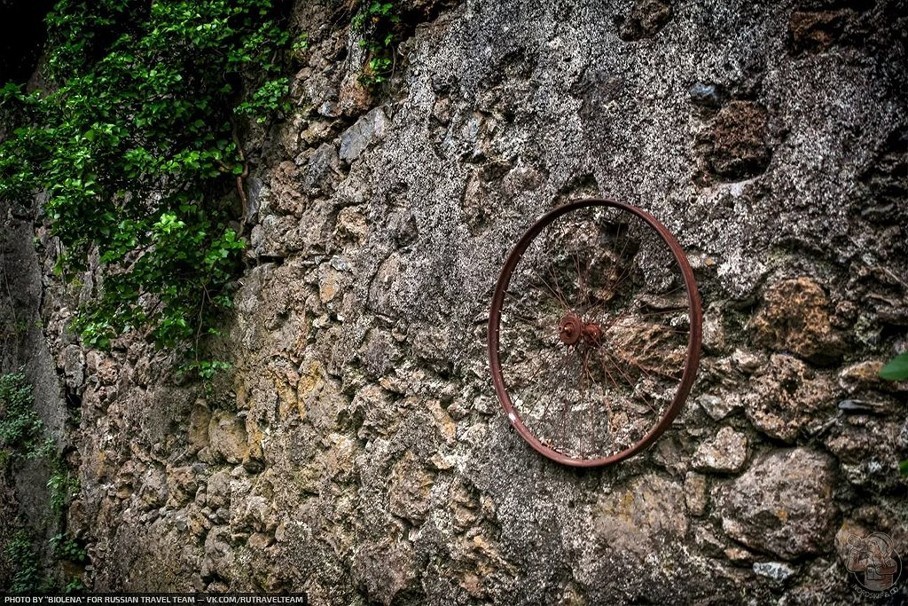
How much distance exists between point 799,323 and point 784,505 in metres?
0.48

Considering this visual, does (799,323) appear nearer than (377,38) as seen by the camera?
Yes

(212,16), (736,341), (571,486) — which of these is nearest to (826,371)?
(736,341)

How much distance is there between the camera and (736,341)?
78.9 inches

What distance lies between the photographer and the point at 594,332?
7.51ft

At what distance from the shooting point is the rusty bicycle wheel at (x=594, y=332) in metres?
2.14

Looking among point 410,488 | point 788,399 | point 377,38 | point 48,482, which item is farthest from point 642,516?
point 48,482

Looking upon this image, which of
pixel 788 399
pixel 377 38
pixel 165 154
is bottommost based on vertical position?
pixel 788 399

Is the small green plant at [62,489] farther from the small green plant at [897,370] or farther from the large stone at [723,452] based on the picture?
the small green plant at [897,370]

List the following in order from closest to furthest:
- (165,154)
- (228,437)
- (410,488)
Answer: (410,488), (228,437), (165,154)

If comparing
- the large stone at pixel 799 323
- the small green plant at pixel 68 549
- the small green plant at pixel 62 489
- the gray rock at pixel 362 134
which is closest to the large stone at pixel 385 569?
the large stone at pixel 799 323

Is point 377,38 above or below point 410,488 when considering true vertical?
above

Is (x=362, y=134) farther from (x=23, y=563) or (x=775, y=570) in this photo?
(x=23, y=563)

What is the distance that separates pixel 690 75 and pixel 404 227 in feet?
4.32

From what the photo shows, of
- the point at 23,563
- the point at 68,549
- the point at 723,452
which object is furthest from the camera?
the point at 23,563
